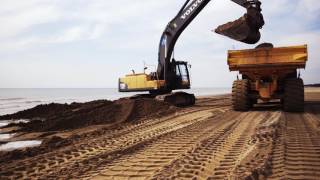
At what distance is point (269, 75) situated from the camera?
14555 mm

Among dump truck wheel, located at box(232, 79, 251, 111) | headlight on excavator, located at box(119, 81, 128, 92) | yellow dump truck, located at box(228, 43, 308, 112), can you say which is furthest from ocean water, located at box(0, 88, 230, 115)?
yellow dump truck, located at box(228, 43, 308, 112)

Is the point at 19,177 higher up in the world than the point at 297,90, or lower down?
lower down

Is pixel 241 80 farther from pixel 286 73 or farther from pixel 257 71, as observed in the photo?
pixel 286 73

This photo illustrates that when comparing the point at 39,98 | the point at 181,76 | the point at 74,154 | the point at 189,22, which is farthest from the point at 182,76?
the point at 39,98

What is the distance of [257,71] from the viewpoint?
14.5m

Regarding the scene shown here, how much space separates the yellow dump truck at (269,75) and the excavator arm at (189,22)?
31.5 inches

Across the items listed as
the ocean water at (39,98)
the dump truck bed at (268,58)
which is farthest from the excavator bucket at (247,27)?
the ocean water at (39,98)

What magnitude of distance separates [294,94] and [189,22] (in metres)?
7.22

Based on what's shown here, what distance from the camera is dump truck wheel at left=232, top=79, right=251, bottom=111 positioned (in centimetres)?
1463

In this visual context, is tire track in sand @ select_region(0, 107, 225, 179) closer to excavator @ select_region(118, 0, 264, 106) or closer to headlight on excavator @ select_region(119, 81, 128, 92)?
excavator @ select_region(118, 0, 264, 106)

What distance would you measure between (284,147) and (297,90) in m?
6.92

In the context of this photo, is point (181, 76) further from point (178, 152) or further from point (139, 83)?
point (178, 152)

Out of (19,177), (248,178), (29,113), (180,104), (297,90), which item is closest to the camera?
(248,178)

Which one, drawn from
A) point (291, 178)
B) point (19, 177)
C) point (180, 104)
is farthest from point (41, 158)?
point (180, 104)
